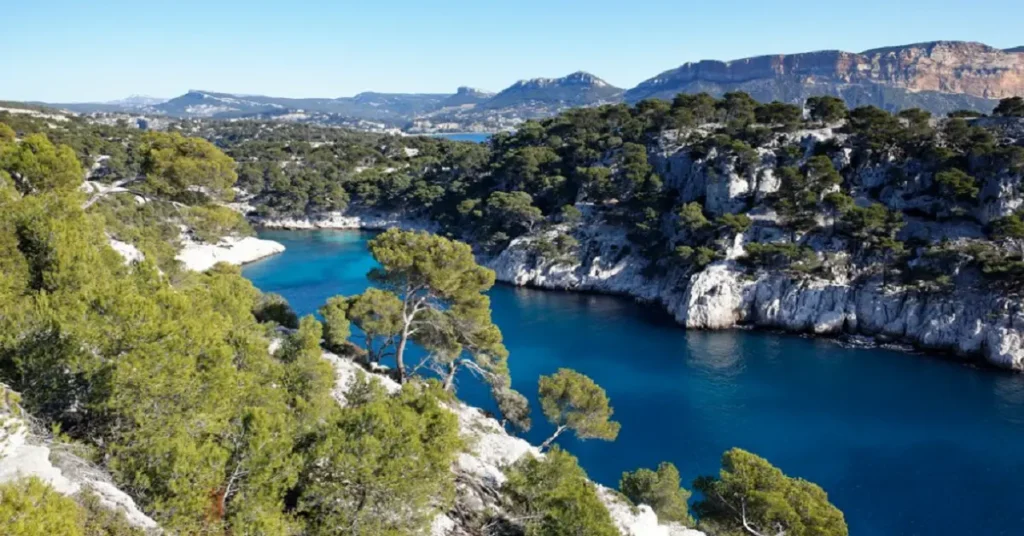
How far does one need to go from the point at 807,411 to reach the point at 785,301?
496 inches

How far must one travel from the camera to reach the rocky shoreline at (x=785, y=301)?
34.8m

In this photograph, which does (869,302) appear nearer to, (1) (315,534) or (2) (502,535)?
(2) (502,535)

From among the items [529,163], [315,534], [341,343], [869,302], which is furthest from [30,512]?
[529,163]

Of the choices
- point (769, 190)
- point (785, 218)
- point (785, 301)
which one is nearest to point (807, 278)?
point (785, 301)

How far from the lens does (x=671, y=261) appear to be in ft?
154

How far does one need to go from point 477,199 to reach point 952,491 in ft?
163

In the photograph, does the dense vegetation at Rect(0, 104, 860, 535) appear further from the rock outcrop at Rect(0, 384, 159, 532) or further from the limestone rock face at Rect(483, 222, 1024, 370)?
the limestone rock face at Rect(483, 222, 1024, 370)

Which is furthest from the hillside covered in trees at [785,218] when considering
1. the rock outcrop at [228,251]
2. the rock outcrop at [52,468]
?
the rock outcrop at [52,468]

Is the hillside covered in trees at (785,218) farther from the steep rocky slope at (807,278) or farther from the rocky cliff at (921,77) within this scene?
the rocky cliff at (921,77)

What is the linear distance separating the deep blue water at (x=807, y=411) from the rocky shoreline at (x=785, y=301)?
4.80 feet

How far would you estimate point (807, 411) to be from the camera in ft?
96.8

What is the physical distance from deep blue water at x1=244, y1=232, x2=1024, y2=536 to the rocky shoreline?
1464 millimetres

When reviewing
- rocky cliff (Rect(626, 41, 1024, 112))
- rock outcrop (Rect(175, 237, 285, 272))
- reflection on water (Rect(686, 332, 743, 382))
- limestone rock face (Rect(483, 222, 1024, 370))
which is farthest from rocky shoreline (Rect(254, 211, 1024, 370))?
rocky cliff (Rect(626, 41, 1024, 112))

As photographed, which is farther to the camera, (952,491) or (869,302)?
(869,302)
